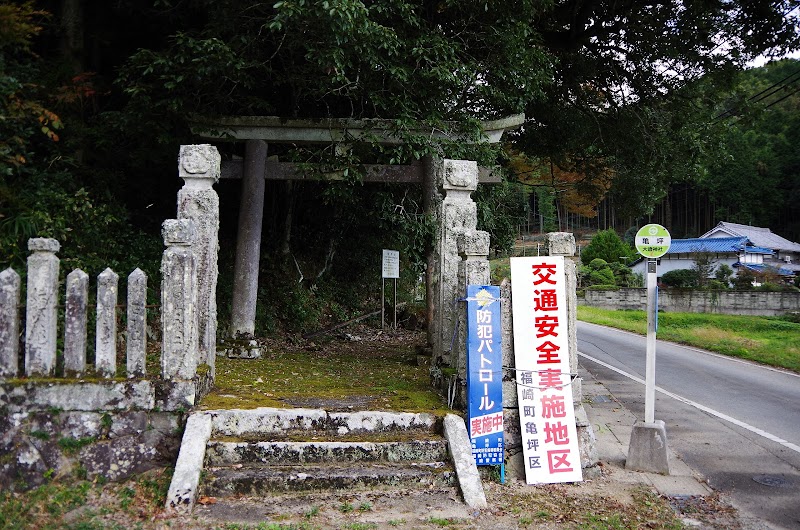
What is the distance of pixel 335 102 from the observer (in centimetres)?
1162

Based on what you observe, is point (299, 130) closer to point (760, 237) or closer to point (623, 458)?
point (623, 458)

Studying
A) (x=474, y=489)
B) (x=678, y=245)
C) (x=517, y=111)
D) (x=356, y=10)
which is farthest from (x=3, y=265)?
(x=678, y=245)

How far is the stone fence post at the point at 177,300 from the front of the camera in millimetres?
5305

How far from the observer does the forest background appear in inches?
332

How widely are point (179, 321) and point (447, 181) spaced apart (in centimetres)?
355

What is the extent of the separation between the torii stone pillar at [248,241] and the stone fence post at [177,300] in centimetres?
458

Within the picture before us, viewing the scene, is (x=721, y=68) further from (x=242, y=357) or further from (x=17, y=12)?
(x=17, y=12)

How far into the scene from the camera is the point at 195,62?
27.3ft

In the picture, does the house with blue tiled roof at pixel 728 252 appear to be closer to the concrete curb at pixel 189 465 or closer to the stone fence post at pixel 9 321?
the concrete curb at pixel 189 465

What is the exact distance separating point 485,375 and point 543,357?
653 mm

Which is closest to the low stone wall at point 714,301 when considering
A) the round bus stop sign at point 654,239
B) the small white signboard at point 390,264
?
the small white signboard at point 390,264

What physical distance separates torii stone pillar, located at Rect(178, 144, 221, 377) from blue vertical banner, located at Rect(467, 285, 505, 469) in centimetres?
276

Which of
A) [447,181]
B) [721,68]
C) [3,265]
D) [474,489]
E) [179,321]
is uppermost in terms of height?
[721,68]

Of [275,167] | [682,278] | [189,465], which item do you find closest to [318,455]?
[189,465]
